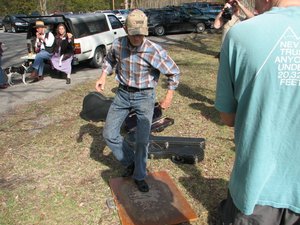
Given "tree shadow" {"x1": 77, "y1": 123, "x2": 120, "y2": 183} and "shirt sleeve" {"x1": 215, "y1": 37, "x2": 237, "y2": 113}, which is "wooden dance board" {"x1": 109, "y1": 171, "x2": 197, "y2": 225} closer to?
"tree shadow" {"x1": 77, "y1": 123, "x2": 120, "y2": 183}

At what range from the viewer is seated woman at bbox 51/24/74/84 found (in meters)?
9.39

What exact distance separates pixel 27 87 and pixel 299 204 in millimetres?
8409

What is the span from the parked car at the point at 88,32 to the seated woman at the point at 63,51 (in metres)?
0.34

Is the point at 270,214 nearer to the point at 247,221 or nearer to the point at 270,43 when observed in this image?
the point at 247,221

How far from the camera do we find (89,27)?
10.5 metres

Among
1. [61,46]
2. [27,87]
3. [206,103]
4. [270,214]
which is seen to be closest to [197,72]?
[206,103]

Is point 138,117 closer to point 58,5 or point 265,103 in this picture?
point 265,103

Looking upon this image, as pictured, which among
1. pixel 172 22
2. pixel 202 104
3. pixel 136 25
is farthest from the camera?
pixel 172 22

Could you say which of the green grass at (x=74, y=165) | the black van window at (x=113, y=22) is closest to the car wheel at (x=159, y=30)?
the black van window at (x=113, y=22)

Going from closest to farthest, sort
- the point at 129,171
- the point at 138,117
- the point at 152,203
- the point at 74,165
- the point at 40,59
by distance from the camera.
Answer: the point at 138,117
the point at 152,203
the point at 129,171
the point at 74,165
the point at 40,59

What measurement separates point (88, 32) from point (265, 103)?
9616 mm

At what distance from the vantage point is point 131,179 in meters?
4.07

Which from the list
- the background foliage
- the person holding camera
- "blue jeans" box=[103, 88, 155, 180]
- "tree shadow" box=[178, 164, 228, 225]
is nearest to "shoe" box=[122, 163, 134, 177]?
"blue jeans" box=[103, 88, 155, 180]

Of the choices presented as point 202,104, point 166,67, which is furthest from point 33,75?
point 166,67
